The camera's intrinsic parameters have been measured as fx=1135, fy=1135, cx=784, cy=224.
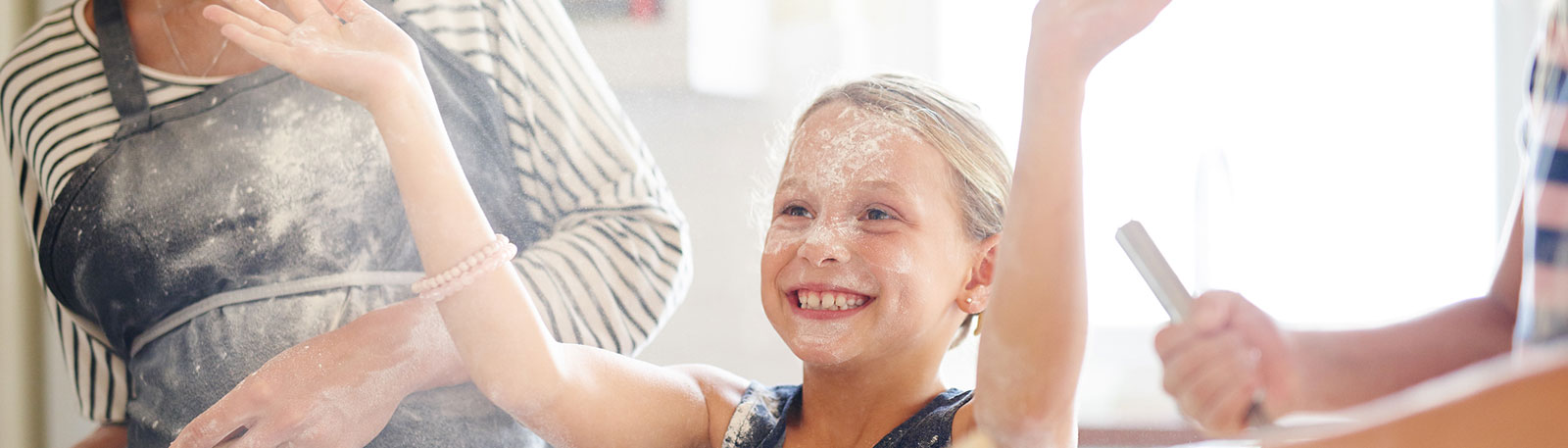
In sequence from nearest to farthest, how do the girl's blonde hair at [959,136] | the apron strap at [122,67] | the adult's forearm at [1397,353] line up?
the adult's forearm at [1397,353], the girl's blonde hair at [959,136], the apron strap at [122,67]

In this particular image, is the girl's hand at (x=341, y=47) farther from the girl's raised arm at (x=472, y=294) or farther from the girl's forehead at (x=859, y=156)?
the girl's forehead at (x=859, y=156)

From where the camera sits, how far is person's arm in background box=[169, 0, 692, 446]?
0.64 m

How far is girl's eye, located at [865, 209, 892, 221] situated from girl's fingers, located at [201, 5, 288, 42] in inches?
13.3

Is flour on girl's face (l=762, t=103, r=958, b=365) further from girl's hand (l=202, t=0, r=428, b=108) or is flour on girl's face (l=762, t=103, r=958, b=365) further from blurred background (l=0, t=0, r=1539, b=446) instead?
girl's hand (l=202, t=0, r=428, b=108)

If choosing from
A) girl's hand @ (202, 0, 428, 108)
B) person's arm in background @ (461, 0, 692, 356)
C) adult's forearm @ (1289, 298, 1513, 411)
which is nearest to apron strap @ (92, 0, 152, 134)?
girl's hand @ (202, 0, 428, 108)

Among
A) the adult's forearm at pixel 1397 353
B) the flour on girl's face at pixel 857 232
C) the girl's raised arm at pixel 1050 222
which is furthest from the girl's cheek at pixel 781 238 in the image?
the adult's forearm at pixel 1397 353

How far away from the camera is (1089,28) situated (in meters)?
0.47

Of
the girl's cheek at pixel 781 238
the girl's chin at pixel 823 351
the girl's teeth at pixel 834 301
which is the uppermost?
the girl's cheek at pixel 781 238

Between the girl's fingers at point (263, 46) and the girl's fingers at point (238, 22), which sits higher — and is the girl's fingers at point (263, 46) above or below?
below

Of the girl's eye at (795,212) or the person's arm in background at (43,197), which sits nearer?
the girl's eye at (795,212)

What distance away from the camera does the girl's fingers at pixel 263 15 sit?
0.63 m

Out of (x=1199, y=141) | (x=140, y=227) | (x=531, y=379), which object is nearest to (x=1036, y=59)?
(x=1199, y=141)

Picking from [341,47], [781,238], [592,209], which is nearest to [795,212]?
[781,238]

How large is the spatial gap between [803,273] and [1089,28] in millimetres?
197
